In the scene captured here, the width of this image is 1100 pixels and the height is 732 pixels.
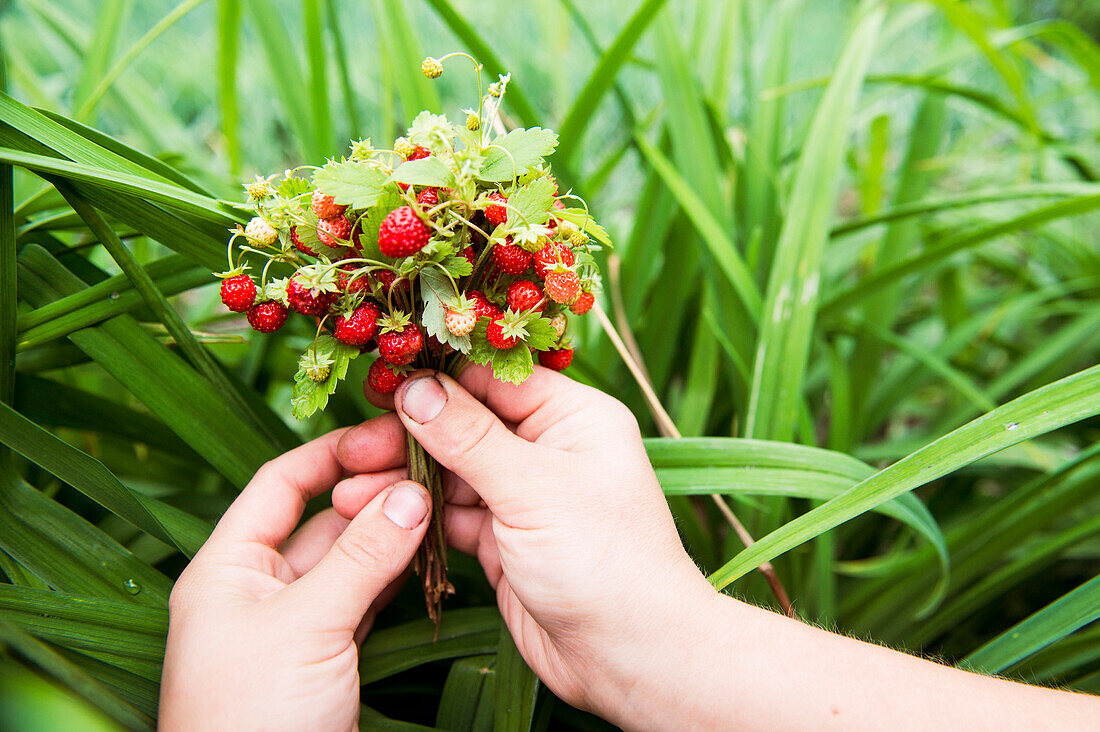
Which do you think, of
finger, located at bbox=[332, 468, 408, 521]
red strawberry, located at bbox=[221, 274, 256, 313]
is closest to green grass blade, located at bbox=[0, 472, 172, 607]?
finger, located at bbox=[332, 468, 408, 521]

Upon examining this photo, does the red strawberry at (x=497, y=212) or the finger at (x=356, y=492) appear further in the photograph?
the finger at (x=356, y=492)

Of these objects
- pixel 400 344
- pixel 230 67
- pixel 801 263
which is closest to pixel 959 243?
pixel 801 263

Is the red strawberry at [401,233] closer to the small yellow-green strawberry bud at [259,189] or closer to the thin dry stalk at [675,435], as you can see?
the small yellow-green strawberry bud at [259,189]

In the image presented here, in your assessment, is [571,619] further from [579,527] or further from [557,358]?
[557,358]

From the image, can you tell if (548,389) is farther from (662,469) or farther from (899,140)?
(899,140)

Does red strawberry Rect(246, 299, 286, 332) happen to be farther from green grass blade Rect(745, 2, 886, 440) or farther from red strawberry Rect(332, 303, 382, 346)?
green grass blade Rect(745, 2, 886, 440)

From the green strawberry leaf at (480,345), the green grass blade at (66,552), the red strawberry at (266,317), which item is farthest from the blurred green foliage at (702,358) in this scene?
the green strawberry leaf at (480,345)

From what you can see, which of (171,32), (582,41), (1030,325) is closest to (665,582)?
(1030,325)
